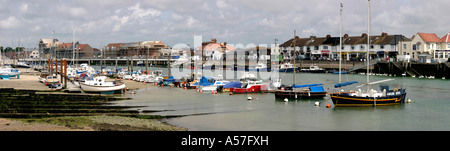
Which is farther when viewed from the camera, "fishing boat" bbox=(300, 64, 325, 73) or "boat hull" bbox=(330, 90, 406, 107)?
"fishing boat" bbox=(300, 64, 325, 73)

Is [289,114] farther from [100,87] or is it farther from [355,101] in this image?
[100,87]

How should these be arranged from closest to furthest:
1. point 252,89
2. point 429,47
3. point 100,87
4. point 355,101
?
point 355,101 → point 100,87 → point 252,89 → point 429,47

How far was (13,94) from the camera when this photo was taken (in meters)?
40.7

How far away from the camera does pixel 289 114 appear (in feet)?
105

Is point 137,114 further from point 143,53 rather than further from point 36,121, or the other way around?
→ point 143,53

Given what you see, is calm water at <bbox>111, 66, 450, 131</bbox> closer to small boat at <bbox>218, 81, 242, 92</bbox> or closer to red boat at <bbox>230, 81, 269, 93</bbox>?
red boat at <bbox>230, 81, 269, 93</bbox>

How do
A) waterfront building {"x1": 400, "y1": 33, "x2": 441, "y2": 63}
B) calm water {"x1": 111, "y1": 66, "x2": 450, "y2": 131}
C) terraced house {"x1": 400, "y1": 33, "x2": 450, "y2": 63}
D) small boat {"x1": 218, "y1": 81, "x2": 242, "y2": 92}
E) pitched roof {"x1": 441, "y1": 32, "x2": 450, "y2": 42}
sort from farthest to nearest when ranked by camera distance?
waterfront building {"x1": 400, "y1": 33, "x2": 441, "y2": 63}, pitched roof {"x1": 441, "y1": 32, "x2": 450, "y2": 42}, terraced house {"x1": 400, "y1": 33, "x2": 450, "y2": 63}, small boat {"x1": 218, "y1": 81, "x2": 242, "y2": 92}, calm water {"x1": 111, "y1": 66, "x2": 450, "y2": 131}

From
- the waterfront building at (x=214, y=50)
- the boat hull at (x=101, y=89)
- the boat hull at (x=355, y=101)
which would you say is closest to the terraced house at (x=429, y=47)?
the boat hull at (x=355, y=101)

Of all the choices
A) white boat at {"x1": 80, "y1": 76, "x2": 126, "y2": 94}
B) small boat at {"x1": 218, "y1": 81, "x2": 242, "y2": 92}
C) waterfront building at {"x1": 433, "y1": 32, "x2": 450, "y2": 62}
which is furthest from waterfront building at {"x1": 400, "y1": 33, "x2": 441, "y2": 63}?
white boat at {"x1": 80, "y1": 76, "x2": 126, "y2": 94}

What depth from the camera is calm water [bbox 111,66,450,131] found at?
27.1 m

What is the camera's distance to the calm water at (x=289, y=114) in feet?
89.0

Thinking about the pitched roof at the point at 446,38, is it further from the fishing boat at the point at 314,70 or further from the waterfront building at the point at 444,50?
the fishing boat at the point at 314,70

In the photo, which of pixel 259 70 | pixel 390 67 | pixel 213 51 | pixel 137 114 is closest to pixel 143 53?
pixel 213 51

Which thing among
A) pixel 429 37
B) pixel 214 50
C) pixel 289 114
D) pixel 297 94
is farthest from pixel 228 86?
pixel 214 50
